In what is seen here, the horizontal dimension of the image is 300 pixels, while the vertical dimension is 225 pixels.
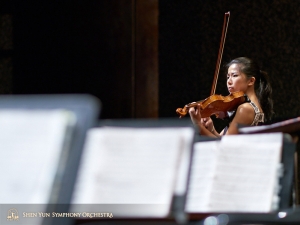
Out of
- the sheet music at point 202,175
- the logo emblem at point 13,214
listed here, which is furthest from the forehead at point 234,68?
the logo emblem at point 13,214

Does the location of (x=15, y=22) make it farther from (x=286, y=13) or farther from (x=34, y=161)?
(x=34, y=161)

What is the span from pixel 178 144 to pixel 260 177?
33 cm

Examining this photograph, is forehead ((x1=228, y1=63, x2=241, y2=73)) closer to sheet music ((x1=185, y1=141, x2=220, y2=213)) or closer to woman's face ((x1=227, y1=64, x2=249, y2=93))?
woman's face ((x1=227, y1=64, x2=249, y2=93))

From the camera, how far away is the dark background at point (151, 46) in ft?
14.0

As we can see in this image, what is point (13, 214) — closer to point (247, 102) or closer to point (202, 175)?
point (202, 175)

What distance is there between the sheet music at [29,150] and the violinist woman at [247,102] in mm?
2484

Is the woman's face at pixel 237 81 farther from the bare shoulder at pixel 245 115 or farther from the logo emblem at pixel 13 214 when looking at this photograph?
the logo emblem at pixel 13 214

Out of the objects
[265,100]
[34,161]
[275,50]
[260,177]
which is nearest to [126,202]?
[34,161]

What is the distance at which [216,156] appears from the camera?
1576mm

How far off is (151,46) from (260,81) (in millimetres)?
842

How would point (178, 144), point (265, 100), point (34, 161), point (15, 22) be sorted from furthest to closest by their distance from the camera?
point (15, 22) < point (265, 100) < point (178, 144) < point (34, 161)

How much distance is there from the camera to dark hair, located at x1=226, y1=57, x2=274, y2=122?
147 inches

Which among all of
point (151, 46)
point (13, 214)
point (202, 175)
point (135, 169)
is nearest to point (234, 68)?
point (151, 46)

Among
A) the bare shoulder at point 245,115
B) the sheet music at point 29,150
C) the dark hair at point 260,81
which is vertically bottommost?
the bare shoulder at point 245,115
